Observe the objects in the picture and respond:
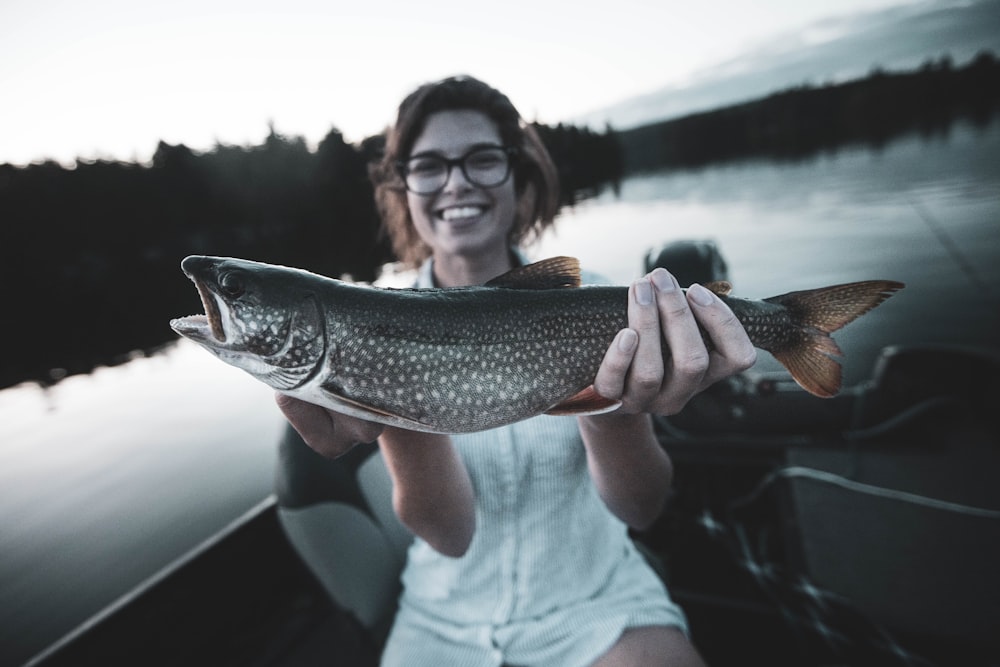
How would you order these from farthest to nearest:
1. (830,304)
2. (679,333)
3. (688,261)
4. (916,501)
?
(688,261), (916,501), (830,304), (679,333)

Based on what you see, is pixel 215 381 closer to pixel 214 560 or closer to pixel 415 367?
pixel 214 560

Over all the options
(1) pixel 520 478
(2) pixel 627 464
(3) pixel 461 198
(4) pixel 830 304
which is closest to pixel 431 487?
(1) pixel 520 478

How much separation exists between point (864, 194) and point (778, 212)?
5328 millimetres

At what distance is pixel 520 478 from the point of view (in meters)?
2.45

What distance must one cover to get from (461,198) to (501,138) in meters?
0.54

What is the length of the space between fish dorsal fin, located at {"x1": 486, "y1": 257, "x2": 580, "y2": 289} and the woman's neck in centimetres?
106

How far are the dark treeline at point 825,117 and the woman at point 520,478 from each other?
239 ft

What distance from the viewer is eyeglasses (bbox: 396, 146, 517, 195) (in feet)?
9.27

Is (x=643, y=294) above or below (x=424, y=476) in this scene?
above

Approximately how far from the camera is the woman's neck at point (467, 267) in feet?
9.87

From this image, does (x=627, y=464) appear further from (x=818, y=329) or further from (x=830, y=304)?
(x=830, y=304)

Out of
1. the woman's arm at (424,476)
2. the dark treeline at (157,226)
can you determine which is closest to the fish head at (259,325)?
the woman's arm at (424,476)

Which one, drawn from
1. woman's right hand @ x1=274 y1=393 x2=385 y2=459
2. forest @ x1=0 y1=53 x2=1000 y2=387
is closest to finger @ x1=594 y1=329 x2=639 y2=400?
woman's right hand @ x1=274 y1=393 x2=385 y2=459

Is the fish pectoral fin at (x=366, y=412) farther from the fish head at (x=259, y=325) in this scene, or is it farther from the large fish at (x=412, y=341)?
the fish head at (x=259, y=325)
